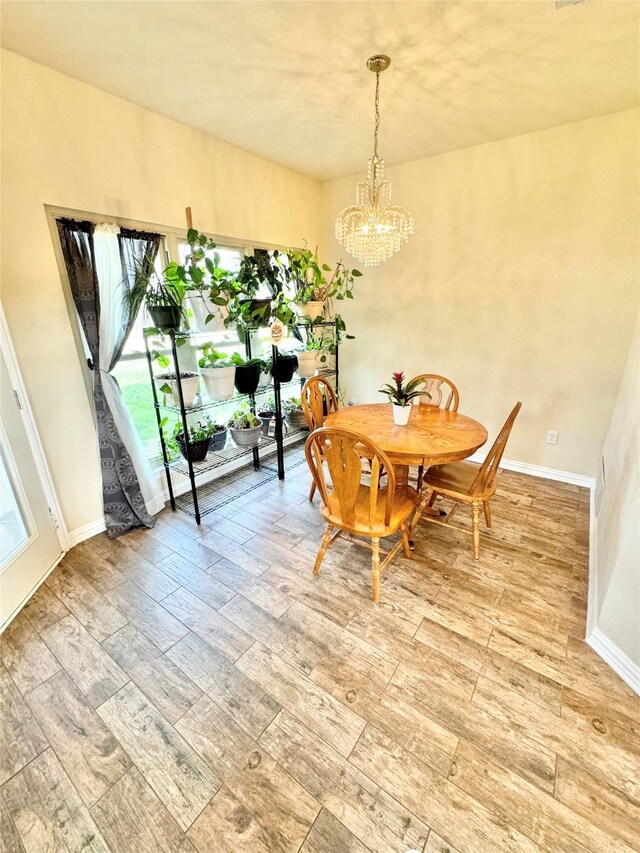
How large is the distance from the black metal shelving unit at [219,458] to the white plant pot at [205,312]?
0.16 meters

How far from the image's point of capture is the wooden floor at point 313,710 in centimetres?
105

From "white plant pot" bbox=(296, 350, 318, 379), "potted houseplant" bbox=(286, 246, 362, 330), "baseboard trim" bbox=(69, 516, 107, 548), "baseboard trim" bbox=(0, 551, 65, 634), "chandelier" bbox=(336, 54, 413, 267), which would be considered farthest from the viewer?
"white plant pot" bbox=(296, 350, 318, 379)

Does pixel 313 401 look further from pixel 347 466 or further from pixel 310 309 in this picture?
pixel 347 466

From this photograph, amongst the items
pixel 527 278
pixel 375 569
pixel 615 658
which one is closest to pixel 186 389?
pixel 375 569

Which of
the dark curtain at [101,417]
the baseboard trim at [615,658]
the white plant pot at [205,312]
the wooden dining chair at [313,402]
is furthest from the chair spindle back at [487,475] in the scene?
the dark curtain at [101,417]

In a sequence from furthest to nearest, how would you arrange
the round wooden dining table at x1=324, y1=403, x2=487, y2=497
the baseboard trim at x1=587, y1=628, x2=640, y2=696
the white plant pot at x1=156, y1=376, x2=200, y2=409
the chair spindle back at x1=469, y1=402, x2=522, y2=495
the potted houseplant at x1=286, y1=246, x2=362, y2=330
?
the potted houseplant at x1=286, y1=246, x2=362, y2=330 → the white plant pot at x1=156, y1=376, x2=200, y2=409 → the chair spindle back at x1=469, y1=402, x2=522, y2=495 → the round wooden dining table at x1=324, y1=403, x2=487, y2=497 → the baseboard trim at x1=587, y1=628, x2=640, y2=696

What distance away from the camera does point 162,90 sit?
198 centimetres

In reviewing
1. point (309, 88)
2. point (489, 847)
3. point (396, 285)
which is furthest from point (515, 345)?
point (489, 847)

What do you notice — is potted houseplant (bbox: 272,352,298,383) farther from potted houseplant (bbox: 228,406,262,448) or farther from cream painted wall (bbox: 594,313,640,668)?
cream painted wall (bbox: 594,313,640,668)

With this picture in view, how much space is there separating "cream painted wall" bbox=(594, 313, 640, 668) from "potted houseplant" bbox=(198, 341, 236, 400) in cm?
236

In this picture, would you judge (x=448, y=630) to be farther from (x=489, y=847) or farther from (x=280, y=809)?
(x=280, y=809)

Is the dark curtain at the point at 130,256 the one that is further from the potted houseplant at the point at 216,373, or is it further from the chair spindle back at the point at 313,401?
the chair spindle back at the point at 313,401

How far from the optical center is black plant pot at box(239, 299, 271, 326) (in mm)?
2625

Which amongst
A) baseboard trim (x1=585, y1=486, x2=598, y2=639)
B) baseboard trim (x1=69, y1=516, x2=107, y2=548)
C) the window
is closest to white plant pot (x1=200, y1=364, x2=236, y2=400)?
the window
